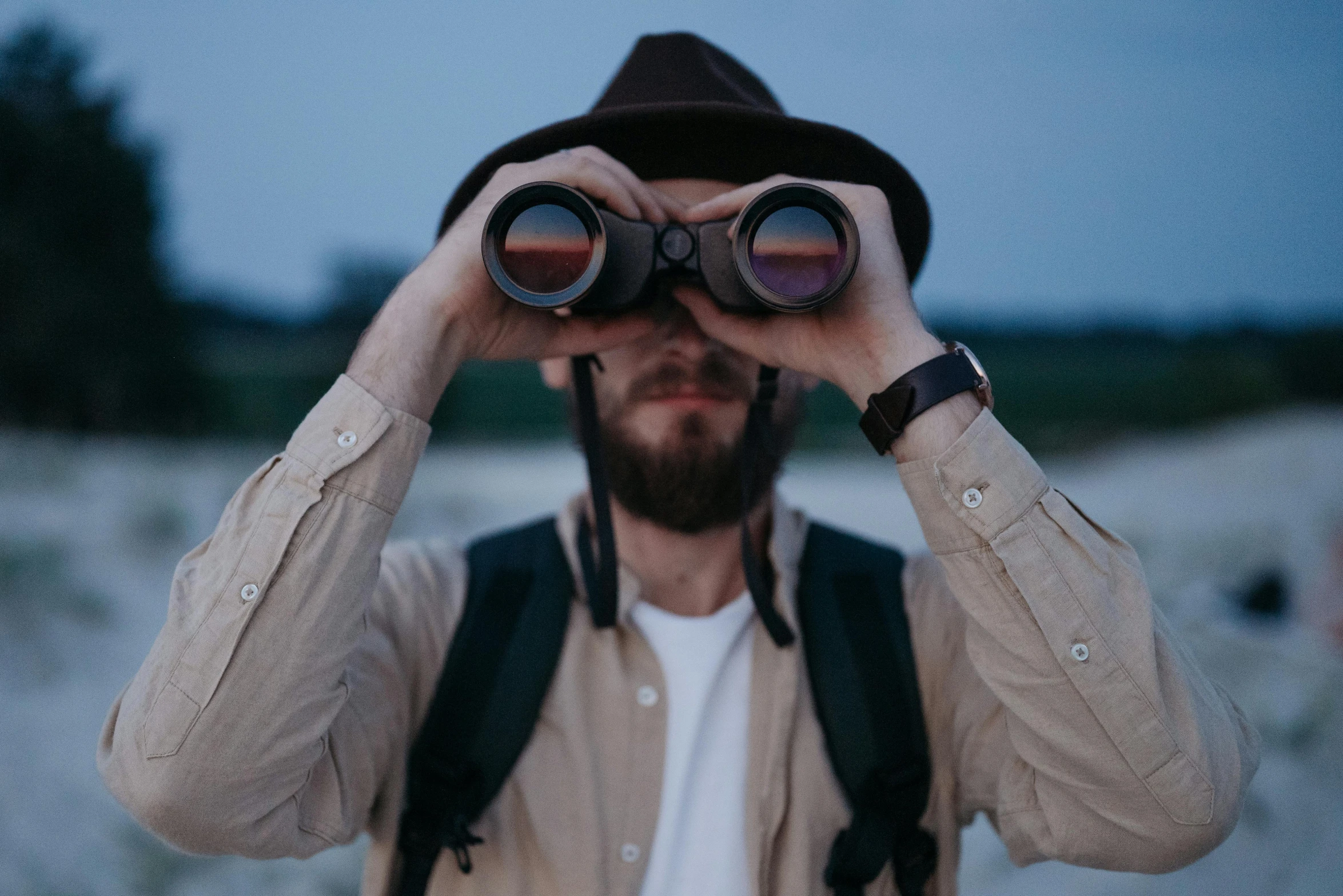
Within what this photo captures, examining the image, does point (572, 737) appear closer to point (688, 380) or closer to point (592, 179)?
point (688, 380)

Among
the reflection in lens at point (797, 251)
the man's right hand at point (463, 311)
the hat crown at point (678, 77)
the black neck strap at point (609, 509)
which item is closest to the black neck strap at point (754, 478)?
the black neck strap at point (609, 509)

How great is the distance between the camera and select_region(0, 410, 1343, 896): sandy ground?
10.9 feet

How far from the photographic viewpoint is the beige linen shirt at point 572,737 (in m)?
1.09

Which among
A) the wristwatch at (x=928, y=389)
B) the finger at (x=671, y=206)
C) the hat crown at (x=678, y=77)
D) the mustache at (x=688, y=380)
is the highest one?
the hat crown at (x=678, y=77)

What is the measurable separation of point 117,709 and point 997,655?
1.16 metres

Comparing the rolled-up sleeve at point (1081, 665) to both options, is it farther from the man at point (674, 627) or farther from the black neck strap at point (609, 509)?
the black neck strap at point (609, 509)

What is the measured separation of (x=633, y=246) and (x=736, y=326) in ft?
Answer: 0.71

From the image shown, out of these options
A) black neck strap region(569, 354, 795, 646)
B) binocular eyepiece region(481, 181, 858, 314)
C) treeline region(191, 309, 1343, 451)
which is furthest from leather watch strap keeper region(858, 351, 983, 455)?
treeline region(191, 309, 1343, 451)

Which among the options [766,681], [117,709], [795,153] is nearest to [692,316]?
[795,153]

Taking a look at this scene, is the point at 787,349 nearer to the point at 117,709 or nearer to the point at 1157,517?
the point at 117,709

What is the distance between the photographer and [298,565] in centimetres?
112

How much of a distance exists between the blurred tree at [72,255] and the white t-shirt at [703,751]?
26.4 feet

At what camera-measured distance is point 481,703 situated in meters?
1.38

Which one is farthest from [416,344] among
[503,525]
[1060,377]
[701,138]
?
[1060,377]
